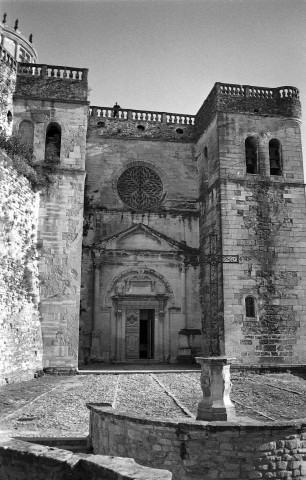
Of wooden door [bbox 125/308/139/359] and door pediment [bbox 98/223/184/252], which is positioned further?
door pediment [bbox 98/223/184/252]

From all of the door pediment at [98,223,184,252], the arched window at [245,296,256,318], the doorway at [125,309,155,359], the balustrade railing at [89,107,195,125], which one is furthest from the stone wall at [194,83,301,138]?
the doorway at [125,309,155,359]

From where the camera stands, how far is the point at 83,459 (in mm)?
3371

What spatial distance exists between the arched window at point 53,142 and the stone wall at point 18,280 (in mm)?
1940

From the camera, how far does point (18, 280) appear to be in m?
13.0

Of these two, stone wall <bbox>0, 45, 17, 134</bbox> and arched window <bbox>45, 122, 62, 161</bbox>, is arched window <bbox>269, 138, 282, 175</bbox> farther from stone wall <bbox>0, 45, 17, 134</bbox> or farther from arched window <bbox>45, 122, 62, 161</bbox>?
stone wall <bbox>0, 45, 17, 134</bbox>

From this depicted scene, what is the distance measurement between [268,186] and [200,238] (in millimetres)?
3485

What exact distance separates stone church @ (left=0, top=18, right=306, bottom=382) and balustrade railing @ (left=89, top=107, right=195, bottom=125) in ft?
0.14

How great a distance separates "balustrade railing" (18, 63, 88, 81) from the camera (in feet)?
53.3

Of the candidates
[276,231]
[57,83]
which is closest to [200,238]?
[276,231]

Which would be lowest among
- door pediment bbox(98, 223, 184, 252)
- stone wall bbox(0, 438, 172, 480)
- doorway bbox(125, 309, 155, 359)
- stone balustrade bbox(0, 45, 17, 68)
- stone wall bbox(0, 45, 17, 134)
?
stone wall bbox(0, 438, 172, 480)

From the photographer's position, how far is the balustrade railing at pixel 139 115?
1877cm

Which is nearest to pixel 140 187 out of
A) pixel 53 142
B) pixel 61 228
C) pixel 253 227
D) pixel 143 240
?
pixel 143 240

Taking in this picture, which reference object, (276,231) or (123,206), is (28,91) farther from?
(276,231)

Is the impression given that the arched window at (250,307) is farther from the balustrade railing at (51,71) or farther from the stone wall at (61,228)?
the balustrade railing at (51,71)
